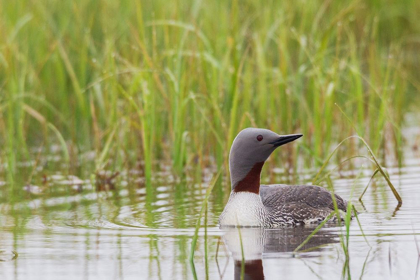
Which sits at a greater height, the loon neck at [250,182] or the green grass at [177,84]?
the green grass at [177,84]

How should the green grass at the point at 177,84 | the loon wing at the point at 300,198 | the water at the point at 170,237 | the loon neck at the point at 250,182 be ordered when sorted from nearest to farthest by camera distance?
the water at the point at 170,237 < the loon neck at the point at 250,182 < the loon wing at the point at 300,198 < the green grass at the point at 177,84

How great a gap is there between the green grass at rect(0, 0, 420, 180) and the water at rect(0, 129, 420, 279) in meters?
0.41

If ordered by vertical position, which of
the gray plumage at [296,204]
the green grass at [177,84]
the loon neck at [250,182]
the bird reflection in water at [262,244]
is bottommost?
the bird reflection in water at [262,244]

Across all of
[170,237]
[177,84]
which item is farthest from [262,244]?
[177,84]

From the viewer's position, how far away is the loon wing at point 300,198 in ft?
21.8

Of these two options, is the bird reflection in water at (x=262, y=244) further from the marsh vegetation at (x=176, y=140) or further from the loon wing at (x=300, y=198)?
the loon wing at (x=300, y=198)

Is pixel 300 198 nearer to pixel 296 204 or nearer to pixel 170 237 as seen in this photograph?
pixel 296 204

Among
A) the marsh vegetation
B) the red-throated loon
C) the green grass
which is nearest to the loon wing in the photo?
the red-throated loon

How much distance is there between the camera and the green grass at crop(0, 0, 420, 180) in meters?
8.20

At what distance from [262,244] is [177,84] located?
9.08 feet

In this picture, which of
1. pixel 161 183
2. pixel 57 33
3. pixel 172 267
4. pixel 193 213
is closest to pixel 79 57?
pixel 57 33

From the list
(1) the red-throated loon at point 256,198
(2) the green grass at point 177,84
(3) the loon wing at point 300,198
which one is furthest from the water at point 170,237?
(2) the green grass at point 177,84

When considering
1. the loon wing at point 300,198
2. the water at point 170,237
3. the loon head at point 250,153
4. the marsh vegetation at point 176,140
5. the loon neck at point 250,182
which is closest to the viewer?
the water at point 170,237

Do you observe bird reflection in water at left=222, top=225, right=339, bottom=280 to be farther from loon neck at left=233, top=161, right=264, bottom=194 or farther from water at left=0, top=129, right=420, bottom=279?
loon neck at left=233, top=161, right=264, bottom=194
